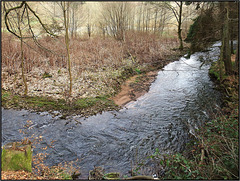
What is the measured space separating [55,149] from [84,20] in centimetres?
1723

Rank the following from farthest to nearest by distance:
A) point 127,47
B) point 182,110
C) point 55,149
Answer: point 127,47 < point 182,110 < point 55,149

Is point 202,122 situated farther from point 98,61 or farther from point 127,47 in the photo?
point 127,47

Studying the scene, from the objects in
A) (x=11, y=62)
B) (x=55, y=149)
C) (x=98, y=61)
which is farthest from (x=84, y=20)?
(x=55, y=149)

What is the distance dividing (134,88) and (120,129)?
3991 mm

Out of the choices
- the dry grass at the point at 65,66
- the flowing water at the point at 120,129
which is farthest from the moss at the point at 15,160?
the dry grass at the point at 65,66

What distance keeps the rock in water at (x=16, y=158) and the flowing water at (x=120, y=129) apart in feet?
2.59

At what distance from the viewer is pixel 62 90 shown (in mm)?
7984

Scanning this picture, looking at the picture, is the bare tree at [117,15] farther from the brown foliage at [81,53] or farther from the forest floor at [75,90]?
the forest floor at [75,90]

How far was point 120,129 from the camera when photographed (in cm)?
591

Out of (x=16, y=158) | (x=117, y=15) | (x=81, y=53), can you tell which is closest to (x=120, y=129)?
(x=16, y=158)

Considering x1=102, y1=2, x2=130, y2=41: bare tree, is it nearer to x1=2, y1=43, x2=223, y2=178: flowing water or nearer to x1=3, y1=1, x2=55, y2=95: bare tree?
x1=2, y1=43, x2=223, y2=178: flowing water

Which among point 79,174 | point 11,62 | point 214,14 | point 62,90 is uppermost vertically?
point 214,14

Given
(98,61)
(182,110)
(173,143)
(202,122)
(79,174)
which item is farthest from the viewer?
(98,61)

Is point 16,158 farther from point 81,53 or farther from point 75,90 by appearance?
point 81,53
